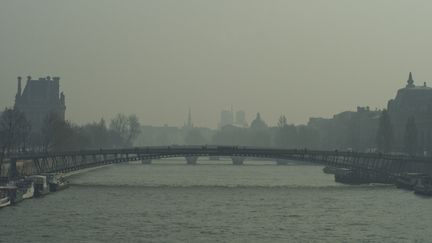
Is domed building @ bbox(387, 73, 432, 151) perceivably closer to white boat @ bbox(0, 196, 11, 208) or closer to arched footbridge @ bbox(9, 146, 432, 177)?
arched footbridge @ bbox(9, 146, 432, 177)

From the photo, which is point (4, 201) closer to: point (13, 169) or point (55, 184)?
point (55, 184)

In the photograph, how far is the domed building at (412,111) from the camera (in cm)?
15100

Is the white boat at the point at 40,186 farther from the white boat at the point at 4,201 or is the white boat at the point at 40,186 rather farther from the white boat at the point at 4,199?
the white boat at the point at 4,201

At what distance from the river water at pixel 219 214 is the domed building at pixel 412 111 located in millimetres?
52618

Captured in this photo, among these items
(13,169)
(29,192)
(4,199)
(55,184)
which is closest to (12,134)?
(13,169)

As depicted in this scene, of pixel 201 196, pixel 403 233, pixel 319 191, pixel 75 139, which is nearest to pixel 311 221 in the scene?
pixel 403 233

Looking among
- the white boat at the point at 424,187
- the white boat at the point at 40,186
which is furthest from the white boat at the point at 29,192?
the white boat at the point at 424,187

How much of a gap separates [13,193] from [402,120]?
10363 centimetres

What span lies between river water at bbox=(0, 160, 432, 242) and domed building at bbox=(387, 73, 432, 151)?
173 ft

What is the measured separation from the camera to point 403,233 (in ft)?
196

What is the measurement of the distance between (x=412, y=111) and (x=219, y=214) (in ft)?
339

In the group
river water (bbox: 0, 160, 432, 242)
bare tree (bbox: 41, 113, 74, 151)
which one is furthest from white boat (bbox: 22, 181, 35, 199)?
bare tree (bbox: 41, 113, 74, 151)

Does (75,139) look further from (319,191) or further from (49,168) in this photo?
(319,191)

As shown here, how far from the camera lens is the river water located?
58.1 metres
